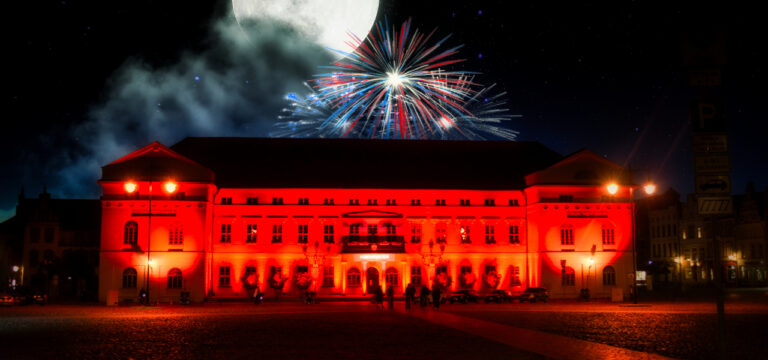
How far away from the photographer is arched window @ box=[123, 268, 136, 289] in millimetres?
54094

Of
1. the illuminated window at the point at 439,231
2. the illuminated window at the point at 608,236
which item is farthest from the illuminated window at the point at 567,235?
the illuminated window at the point at 439,231

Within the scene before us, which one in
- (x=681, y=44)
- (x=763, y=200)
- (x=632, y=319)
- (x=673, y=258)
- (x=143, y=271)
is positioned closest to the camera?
(x=681, y=44)

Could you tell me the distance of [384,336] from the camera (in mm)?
23297

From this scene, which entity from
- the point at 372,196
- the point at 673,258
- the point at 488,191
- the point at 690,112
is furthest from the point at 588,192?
the point at 690,112

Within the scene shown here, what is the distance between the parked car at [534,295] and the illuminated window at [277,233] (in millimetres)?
19429

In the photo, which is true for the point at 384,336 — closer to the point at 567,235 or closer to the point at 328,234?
the point at 328,234

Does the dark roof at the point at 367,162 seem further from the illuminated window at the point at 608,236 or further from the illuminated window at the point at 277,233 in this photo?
the illuminated window at the point at 608,236

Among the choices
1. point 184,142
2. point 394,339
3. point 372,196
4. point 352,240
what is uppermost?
point 184,142

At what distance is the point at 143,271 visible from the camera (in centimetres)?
5400

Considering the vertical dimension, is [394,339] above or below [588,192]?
below

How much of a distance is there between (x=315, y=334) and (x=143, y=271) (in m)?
34.1

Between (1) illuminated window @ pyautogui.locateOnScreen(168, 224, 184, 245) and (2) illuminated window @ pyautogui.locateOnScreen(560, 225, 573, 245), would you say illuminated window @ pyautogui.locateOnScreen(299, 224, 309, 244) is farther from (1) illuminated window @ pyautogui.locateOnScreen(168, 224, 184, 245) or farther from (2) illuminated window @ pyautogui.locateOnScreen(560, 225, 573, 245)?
(2) illuminated window @ pyautogui.locateOnScreen(560, 225, 573, 245)

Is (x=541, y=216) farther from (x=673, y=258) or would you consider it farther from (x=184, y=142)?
(x=673, y=258)

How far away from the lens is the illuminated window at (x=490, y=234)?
5922 centimetres
